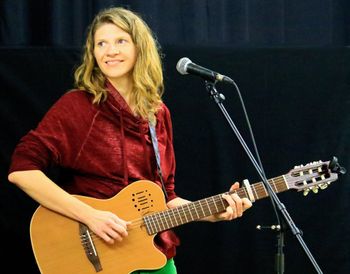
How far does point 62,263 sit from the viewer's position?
208 centimetres

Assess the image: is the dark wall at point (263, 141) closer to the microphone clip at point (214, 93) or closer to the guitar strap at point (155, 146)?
the guitar strap at point (155, 146)

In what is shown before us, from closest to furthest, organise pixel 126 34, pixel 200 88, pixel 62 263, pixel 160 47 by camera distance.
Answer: pixel 62 263 → pixel 126 34 → pixel 160 47 → pixel 200 88

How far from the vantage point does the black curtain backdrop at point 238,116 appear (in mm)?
2875

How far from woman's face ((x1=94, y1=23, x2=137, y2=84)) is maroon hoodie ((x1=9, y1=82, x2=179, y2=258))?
0.26 ft

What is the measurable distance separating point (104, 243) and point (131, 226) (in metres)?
0.11

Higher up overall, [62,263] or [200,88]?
[200,88]

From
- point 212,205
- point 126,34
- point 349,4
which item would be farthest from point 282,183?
point 349,4

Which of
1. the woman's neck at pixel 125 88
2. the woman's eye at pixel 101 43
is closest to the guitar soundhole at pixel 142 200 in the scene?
the woman's neck at pixel 125 88

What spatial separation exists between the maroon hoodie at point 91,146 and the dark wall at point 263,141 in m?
0.72

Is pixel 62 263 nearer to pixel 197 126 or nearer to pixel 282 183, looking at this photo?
pixel 282 183

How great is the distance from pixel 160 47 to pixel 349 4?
4.10 feet

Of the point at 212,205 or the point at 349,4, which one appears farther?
the point at 349,4

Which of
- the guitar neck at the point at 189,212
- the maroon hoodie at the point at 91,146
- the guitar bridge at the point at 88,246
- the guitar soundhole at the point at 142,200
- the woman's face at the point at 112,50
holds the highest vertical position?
the woman's face at the point at 112,50

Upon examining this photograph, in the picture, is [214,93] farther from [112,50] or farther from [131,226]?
[131,226]
